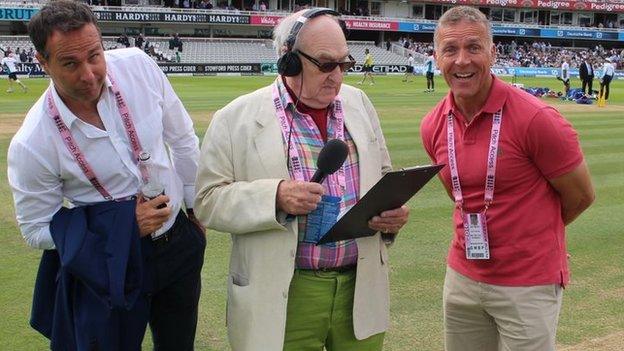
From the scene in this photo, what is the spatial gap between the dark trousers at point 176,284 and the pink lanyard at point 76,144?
1.25ft

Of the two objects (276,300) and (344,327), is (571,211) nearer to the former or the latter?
(344,327)

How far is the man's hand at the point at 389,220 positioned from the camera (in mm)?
2814

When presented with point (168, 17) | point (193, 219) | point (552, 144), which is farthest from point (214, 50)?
point (552, 144)

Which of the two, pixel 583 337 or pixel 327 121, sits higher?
pixel 327 121

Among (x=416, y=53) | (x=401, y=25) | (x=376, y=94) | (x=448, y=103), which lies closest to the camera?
(x=448, y=103)

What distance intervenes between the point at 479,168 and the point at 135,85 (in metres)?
1.63

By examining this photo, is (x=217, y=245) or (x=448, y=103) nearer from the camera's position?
(x=448, y=103)

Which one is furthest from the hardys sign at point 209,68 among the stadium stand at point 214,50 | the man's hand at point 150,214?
the man's hand at point 150,214

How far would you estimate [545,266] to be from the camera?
301 cm

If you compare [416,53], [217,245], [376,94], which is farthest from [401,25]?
[217,245]

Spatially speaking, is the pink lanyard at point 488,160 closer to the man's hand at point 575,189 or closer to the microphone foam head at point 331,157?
the man's hand at point 575,189

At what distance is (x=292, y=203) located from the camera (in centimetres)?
260

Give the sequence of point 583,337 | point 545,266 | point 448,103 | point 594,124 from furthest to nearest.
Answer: point 594,124 < point 583,337 < point 448,103 < point 545,266

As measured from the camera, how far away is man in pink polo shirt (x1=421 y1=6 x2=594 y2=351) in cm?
291
